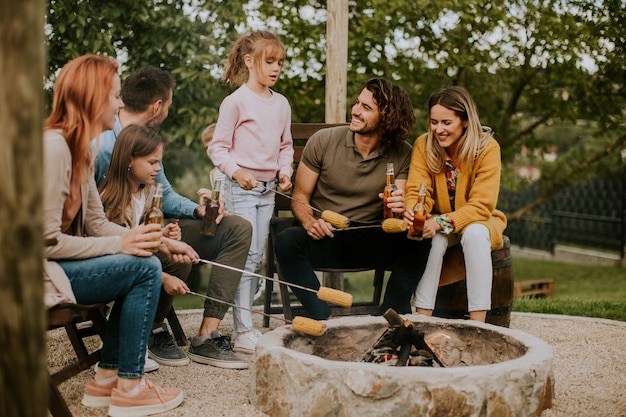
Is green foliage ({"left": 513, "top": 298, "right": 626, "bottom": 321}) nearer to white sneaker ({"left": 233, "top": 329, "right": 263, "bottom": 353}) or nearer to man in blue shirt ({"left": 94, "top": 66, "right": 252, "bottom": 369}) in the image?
white sneaker ({"left": 233, "top": 329, "right": 263, "bottom": 353})

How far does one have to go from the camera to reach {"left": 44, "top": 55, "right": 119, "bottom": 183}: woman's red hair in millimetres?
3059

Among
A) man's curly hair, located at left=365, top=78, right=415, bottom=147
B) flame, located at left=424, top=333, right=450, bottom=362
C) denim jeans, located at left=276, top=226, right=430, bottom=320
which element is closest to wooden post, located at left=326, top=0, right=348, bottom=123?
man's curly hair, located at left=365, top=78, right=415, bottom=147

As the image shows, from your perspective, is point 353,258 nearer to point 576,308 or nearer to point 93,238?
point 93,238

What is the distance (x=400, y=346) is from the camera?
3.65 metres

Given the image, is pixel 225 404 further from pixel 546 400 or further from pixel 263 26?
pixel 263 26

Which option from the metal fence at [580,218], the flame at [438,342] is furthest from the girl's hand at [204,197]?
the metal fence at [580,218]

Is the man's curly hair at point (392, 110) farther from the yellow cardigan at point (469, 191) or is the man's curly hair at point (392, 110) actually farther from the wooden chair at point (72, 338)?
the wooden chair at point (72, 338)

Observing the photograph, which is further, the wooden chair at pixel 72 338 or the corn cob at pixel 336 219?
the corn cob at pixel 336 219

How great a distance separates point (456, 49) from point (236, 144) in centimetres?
383

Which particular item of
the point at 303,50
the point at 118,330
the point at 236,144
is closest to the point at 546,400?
the point at 118,330

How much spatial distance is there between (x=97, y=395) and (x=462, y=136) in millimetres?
2385

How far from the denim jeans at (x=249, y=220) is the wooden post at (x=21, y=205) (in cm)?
270

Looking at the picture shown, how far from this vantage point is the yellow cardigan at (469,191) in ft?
14.3

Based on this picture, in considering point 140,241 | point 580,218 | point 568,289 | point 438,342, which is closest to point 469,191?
point 438,342
